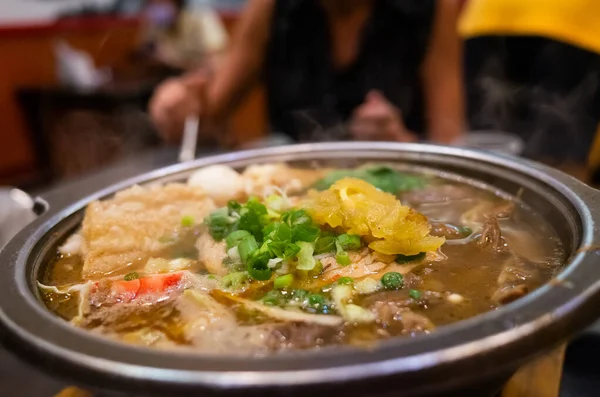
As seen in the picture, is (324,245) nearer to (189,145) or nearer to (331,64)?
(189,145)

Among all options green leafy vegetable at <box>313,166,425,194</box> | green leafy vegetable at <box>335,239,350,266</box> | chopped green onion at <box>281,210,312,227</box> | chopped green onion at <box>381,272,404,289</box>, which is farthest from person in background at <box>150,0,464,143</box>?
chopped green onion at <box>381,272,404,289</box>

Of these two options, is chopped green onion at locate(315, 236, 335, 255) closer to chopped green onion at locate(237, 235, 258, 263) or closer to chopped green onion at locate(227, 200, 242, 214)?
chopped green onion at locate(237, 235, 258, 263)

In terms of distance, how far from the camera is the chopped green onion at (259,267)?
3.76ft

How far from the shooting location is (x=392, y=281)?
1.10 metres

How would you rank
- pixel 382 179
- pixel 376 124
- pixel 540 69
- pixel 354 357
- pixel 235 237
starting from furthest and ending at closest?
pixel 540 69
pixel 376 124
pixel 382 179
pixel 235 237
pixel 354 357

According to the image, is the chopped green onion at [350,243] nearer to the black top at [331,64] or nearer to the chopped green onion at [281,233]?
the chopped green onion at [281,233]

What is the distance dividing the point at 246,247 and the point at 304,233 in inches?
5.3

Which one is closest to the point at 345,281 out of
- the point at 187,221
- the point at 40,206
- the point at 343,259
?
the point at 343,259

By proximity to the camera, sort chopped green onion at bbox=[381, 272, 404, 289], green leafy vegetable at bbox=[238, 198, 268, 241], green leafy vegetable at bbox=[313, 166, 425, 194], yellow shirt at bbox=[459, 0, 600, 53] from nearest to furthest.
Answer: chopped green onion at bbox=[381, 272, 404, 289], green leafy vegetable at bbox=[238, 198, 268, 241], green leafy vegetable at bbox=[313, 166, 425, 194], yellow shirt at bbox=[459, 0, 600, 53]

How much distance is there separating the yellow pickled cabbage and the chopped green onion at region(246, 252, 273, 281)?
0.20 m

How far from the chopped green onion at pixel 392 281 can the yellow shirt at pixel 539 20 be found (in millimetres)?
2121

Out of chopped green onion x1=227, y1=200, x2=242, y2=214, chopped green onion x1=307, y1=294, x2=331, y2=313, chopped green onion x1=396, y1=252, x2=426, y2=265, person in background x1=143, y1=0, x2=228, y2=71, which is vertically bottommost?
person in background x1=143, y1=0, x2=228, y2=71

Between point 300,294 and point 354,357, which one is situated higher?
point 354,357

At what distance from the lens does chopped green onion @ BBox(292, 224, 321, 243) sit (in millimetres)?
1219
